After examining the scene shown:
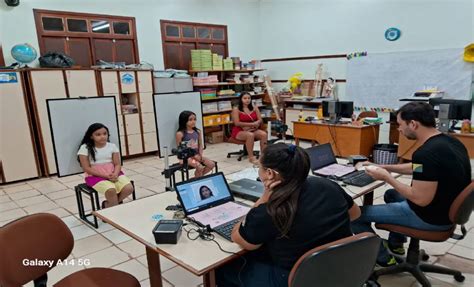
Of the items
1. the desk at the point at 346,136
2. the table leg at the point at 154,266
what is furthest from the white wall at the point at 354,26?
the table leg at the point at 154,266

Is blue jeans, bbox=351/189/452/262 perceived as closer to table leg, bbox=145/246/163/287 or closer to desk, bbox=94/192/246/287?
desk, bbox=94/192/246/287

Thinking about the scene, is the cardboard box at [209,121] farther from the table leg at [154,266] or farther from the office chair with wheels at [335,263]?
the office chair with wheels at [335,263]

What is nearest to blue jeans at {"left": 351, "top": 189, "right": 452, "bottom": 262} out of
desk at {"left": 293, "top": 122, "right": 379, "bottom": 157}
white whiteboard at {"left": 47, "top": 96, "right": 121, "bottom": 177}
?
white whiteboard at {"left": 47, "top": 96, "right": 121, "bottom": 177}

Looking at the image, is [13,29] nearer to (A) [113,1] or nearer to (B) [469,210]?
(A) [113,1]

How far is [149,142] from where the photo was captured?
237 inches

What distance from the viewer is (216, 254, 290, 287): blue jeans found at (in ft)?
4.69

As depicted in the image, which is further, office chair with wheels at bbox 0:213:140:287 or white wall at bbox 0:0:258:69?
white wall at bbox 0:0:258:69

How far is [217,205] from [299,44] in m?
6.06

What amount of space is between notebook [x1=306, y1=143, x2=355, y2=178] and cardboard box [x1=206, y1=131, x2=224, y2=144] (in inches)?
183

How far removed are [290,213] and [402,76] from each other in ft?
18.0

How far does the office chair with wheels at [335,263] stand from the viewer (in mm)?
1165

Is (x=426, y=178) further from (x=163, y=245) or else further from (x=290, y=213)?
(x=163, y=245)

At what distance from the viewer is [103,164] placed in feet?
10.7

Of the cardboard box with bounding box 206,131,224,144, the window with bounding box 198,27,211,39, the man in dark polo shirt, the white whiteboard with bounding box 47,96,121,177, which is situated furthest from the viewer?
the cardboard box with bounding box 206,131,224,144
